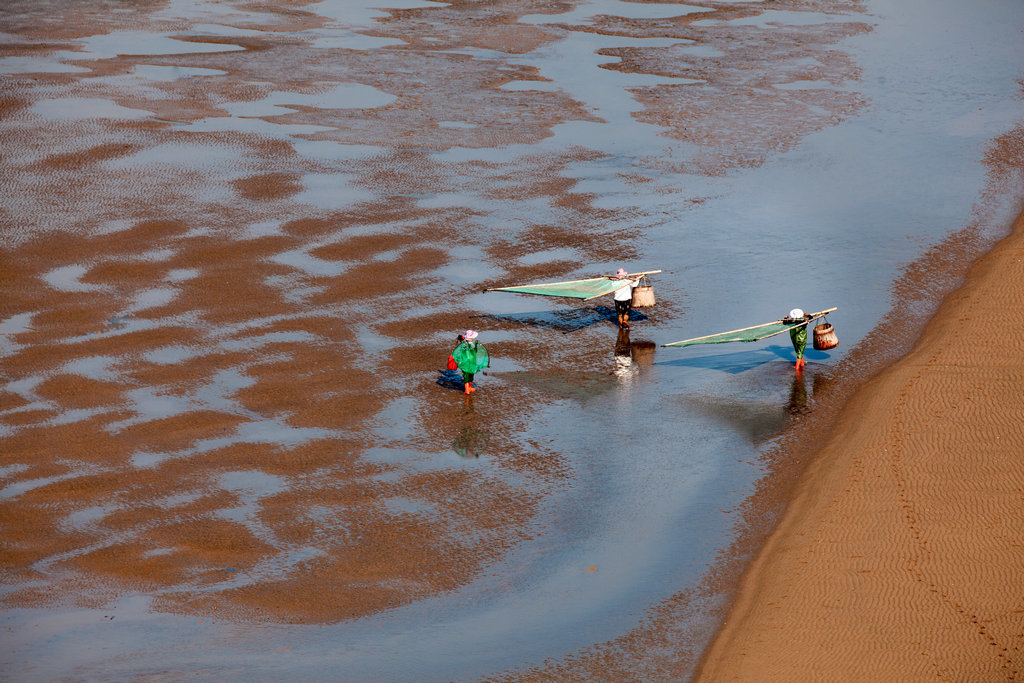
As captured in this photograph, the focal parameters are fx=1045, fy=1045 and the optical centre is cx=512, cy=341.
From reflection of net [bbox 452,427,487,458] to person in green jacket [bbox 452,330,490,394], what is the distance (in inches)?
42.7

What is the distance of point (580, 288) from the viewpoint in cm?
1873

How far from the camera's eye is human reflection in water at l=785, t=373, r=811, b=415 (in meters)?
16.6

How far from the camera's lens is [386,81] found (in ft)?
107

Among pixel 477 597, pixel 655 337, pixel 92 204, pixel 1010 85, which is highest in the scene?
pixel 1010 85

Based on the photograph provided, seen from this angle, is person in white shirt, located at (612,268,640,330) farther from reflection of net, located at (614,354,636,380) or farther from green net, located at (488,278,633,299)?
reflection of net, located at (614,354,636,380)

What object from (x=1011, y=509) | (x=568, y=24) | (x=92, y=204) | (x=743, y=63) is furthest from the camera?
(x=568, y=24)

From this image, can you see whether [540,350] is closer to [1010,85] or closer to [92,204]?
[92,204]

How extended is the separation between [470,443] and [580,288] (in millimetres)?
4354

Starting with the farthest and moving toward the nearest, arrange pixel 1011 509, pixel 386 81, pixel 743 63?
pixel 743 63
pixel 386 81
pixel 1011 509

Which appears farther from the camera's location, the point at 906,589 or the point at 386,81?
the point at 386,81

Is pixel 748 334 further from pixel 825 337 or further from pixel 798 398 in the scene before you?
pixel 825 337

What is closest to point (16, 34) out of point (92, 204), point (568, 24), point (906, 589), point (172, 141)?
point (172, 141)

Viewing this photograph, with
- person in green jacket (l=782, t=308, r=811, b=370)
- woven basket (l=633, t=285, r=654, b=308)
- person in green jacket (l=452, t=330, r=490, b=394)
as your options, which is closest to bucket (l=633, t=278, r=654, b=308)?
woven basket (l=633, t=285, r=654, b=308)

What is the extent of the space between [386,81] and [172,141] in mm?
7693
